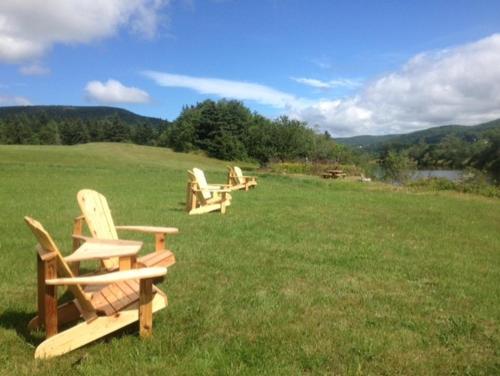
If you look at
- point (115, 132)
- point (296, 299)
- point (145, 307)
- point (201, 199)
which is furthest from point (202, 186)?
point (115, 132)

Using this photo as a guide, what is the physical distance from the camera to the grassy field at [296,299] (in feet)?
11.3

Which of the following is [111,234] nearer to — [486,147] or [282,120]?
[282,120]

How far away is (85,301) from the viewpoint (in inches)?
137

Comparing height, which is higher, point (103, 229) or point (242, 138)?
point (242, 138)

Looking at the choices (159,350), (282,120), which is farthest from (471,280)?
(282,120)

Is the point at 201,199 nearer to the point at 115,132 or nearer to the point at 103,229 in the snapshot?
the point at 103,229

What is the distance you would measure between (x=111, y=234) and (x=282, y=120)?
4048 cm

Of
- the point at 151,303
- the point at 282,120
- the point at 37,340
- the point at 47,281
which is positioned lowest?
the point at 37,340

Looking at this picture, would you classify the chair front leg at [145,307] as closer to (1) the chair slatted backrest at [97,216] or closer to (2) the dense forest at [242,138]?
(1) the chair slatted backrest at [97,216]

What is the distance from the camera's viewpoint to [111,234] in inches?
207

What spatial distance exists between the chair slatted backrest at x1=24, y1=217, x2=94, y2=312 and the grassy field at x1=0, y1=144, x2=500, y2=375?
1.32 ft

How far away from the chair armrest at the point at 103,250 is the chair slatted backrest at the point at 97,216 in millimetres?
743

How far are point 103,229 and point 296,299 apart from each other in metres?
2.27

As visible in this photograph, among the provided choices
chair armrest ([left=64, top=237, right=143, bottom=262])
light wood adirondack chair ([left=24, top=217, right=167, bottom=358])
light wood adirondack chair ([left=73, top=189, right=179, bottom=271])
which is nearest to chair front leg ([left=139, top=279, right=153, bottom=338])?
light wood adirondack chair ([left=24, top=217, right=167, bottom=358])
